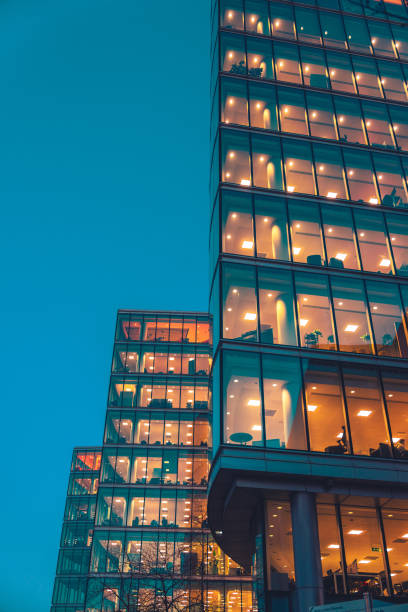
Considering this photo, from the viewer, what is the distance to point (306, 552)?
76.3 ft

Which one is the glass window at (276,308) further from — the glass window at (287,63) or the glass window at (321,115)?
the glass window at (287,63)

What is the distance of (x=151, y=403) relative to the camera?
63.1 metres

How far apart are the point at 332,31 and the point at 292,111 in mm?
10489

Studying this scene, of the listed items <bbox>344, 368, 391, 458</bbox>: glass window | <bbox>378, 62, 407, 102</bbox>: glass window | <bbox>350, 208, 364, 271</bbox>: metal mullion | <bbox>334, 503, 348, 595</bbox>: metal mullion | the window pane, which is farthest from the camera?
<bbox>378, 62, 407, 102</bbox>: glass window

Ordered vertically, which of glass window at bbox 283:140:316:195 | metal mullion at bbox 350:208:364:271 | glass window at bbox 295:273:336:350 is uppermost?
glass window at bbox 283:140:316:195

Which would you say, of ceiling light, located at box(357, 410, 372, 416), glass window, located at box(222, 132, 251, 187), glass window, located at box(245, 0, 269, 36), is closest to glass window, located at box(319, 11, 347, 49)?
glass window, located at box(245, 0, 269, 36)

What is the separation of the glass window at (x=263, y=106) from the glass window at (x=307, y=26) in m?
7.09

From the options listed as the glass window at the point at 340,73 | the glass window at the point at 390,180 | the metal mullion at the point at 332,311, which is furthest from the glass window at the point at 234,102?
the metal mullion at the point at 332,311

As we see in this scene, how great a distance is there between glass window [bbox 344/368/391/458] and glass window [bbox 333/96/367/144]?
57.0 ft

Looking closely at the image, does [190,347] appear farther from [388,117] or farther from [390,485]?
[390,485]

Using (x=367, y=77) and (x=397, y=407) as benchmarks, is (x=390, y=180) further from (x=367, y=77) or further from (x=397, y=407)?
(x=397, y=407)

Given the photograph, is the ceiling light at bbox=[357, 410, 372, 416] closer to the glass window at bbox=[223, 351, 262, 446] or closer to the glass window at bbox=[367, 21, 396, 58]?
the glass window at bbox=[223, 351, 262, 446]

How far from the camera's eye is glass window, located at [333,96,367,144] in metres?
36.6

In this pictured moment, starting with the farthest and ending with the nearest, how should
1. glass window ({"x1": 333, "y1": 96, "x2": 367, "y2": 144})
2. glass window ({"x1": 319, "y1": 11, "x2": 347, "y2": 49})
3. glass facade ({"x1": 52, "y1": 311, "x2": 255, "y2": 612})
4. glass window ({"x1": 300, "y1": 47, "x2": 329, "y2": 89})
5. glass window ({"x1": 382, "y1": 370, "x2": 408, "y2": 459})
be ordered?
glass facade ({"x1": 52, "y1": 311, "x2": 255, "y2": 612}) → glass window ({"x1": 319, "y1": 11, "x2": 347, "y2": 49}) → glass window ({"x1": 300, "y1": 47, "x2": 329, "y2": 89}) → glass window ({"x1": 333, "y1": 96, "x2": 367, "y2": 144}) → glass window ({"x1": 382, "y1": 370, "x2": 408, "y2": 459})
